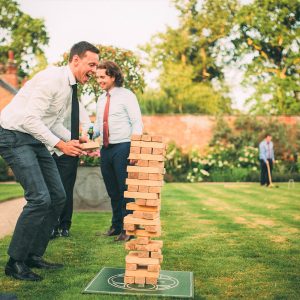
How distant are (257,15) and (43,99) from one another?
3450cm

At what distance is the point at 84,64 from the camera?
477cm

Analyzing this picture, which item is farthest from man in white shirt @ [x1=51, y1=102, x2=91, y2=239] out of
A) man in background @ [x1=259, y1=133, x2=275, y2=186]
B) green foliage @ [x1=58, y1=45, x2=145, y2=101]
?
man in background @ [x1=259, y1=133, x2=275, y2=186]

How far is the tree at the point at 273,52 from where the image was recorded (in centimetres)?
3522

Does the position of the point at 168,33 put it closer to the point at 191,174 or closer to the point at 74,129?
the point at 191,174

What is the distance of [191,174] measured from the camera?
75.6 ft

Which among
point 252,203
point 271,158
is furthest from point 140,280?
point 271,158

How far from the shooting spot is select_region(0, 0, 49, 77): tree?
4541 cm

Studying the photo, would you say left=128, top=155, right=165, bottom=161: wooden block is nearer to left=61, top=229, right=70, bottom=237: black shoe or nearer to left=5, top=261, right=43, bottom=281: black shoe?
left=5, top=261, right=43, bottom=281: black shoe

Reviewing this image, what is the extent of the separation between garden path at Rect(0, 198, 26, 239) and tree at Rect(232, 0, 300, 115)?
26.4 meters

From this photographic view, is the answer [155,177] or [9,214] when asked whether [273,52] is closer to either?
[9,214]

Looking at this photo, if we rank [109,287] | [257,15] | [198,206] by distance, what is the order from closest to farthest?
[109,287] < [198,206] < [257,15]

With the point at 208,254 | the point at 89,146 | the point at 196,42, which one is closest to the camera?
the point at 89,146

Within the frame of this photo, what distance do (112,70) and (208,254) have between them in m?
2.49

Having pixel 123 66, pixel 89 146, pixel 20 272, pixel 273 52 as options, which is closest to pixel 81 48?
pixel 89 146
